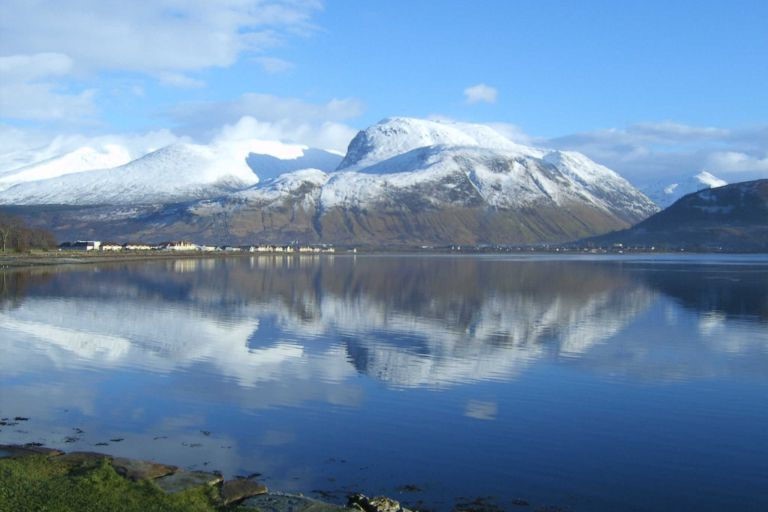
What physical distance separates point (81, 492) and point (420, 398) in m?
12.5

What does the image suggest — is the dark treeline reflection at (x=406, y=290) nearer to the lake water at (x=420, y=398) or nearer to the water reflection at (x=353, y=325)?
the water reflection at (x=353, y=325)

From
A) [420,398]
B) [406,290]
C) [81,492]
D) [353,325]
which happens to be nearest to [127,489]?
[81,492]

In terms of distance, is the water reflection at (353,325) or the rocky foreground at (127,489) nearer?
the rocky foreground at (127,489)

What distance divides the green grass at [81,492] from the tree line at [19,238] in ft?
433

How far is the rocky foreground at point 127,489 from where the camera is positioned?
1295 centimetres

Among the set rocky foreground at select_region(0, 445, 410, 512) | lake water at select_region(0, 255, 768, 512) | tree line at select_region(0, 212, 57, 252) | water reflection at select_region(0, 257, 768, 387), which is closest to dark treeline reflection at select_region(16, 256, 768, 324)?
water reflection at select_region(0, 257, 768, 387)

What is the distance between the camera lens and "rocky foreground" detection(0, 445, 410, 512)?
42.5ft

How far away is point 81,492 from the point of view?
13.4 metres

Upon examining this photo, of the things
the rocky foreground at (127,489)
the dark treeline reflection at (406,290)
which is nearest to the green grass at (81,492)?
the rocky foreground at (127,489)

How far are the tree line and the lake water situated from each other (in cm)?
9465

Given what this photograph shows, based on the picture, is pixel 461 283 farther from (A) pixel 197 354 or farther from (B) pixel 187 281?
(A) pixel 197 354

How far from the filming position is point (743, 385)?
89.8 ft

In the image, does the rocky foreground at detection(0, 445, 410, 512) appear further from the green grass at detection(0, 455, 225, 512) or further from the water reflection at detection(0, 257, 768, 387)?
the water reflection at detection(0, 257, 768, 387)

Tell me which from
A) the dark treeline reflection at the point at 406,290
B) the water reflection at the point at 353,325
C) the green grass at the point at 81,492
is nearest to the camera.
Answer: the green grass at the point at 81,492
